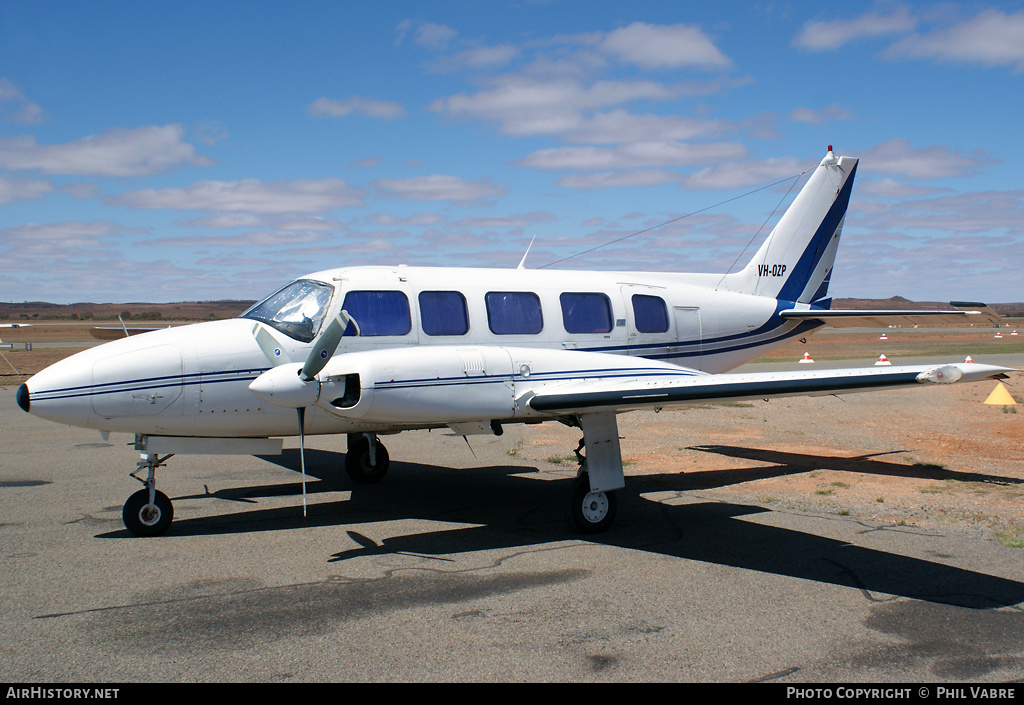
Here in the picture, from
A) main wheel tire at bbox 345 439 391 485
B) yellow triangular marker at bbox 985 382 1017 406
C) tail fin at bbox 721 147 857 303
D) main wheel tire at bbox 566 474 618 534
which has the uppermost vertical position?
tail fin at bbox 721 147 857 303

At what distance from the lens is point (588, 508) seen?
28.0 ft

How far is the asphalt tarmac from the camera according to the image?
5004mm

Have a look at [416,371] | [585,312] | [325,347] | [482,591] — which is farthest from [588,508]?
[325,347]

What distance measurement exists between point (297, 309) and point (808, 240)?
28.9 feet

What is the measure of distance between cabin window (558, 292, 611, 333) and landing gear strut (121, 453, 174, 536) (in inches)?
199

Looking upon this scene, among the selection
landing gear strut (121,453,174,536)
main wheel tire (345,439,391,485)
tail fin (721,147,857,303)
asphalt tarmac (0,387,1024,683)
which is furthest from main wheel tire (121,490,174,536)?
tail fin (721,147,857,303)

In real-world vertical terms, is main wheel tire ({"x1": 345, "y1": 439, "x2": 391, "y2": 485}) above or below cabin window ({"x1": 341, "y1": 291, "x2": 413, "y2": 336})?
below

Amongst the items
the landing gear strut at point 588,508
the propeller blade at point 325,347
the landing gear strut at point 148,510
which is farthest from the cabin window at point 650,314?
the landing gear strut at point 148,510

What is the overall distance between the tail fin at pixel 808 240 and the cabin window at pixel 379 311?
634 centimetres

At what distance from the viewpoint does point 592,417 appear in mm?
8750

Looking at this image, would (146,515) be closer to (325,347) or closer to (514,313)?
(325,347)

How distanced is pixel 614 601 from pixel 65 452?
36.7 ft

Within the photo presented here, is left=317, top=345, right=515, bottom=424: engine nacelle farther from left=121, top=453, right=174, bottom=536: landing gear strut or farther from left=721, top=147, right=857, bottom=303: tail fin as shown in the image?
left=721, top=147, right=857, bottom=303: tail fin
